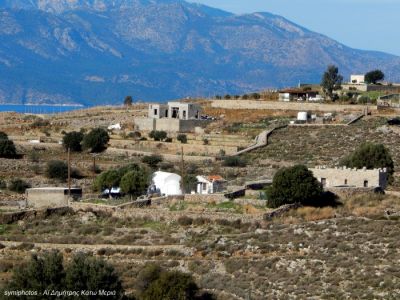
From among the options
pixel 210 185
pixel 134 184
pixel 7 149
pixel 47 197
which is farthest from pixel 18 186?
pixel 7 149

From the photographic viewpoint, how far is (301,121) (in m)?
72.4

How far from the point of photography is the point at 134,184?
46.2 meters

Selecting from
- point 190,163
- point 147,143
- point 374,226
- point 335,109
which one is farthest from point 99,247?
point 335,109

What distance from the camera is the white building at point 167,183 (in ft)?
152

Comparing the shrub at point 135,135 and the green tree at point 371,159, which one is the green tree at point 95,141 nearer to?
the shrub at point 135,135

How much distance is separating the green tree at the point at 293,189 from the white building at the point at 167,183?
717 cm

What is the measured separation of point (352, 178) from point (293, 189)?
14.0 feet

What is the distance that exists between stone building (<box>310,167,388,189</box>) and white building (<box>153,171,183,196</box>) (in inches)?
225

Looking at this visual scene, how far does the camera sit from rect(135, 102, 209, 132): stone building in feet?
246

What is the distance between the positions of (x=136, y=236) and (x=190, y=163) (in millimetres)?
24553

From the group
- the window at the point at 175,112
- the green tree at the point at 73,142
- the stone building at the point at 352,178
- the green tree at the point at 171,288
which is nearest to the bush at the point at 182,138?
the green tree at the point at 73,142

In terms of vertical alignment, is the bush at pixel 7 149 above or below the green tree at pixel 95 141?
below

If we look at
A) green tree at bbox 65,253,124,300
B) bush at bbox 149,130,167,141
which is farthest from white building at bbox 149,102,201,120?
green tree at bbox 65,253,124,300

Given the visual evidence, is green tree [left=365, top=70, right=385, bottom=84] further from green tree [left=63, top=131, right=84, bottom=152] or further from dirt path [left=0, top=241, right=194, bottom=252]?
dirt path [left=0, top=241, right=194, bottom=252]
